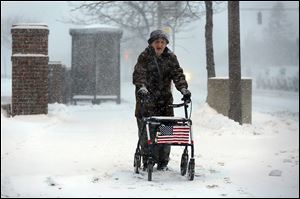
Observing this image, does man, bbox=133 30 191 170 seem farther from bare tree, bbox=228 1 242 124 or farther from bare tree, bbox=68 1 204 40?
bare tree, bbox=68 1 204 40

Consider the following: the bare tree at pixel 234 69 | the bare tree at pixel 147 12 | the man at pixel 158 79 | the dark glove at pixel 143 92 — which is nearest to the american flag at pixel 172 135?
the dark glove at pixel 143 92

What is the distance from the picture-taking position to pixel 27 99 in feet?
35.9

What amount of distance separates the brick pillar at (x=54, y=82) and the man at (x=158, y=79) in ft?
31.1

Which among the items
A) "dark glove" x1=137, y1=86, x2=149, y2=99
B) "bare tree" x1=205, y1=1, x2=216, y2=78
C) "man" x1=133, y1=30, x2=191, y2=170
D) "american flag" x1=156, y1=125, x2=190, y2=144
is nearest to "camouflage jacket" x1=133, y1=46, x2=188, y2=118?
"man" x1=133, y1=30, x2=191, y2=170

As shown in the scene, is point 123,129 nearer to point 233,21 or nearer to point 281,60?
point 233,21

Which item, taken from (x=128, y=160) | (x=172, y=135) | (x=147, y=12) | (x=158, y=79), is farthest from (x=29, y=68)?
(x=147, y=12)

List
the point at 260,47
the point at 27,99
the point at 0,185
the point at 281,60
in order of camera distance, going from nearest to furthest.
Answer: the point at 0,185 < the point at 27,99 < the point at 281,60 < the point at 260,47

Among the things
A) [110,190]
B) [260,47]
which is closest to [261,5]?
[260,47]

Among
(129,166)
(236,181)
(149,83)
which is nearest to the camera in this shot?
(236,181)

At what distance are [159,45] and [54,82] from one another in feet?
33.1

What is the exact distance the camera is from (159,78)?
6.29 meters

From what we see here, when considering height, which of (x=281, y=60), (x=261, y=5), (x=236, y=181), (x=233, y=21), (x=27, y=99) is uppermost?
(x=261, y=5)

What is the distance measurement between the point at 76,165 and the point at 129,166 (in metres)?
0.77

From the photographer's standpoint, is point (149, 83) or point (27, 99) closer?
point (149, 83)
